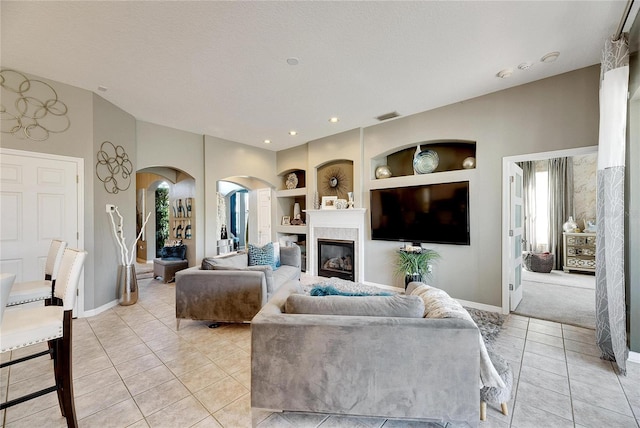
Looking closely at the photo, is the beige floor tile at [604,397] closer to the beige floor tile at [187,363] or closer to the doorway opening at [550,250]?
the doorway opening at [550,250]

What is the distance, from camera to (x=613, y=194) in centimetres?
229

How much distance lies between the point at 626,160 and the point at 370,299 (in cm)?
282

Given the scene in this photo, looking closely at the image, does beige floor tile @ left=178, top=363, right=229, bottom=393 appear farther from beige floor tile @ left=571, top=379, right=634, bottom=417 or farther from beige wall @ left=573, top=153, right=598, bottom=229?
beige wall @ left=573, top=153, right=598, bottom=229

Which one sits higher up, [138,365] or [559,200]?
[559,200]

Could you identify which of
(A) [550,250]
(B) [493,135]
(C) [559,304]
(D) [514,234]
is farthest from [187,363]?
(A) [550,250]

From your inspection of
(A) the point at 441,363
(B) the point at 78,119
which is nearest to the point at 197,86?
(B) the point at 78,119

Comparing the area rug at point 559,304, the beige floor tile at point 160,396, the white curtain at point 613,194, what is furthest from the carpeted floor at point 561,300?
the beige floor tile at point 160,396

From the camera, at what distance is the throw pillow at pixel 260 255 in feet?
12.8

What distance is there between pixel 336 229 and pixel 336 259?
67 cm

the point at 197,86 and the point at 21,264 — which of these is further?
the point at 197,86

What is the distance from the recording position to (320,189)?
5.84 m

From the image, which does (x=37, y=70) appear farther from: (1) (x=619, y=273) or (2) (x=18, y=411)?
(1) (x=619, y=273)

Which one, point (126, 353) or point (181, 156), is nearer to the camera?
point (126, 353)

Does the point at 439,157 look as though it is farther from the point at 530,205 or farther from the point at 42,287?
the point at 42,287
